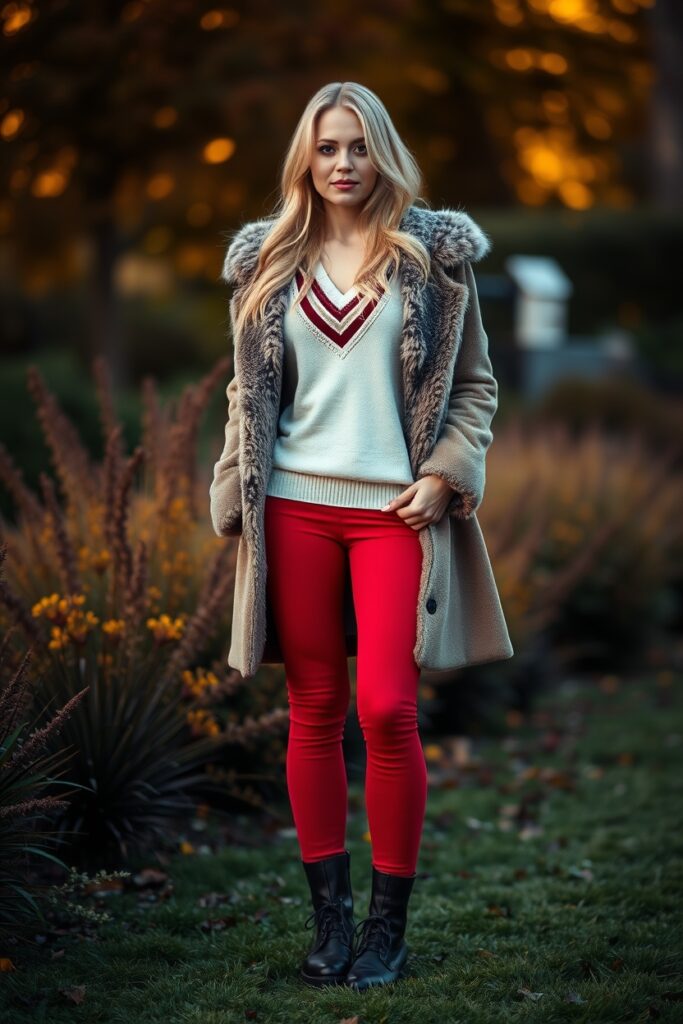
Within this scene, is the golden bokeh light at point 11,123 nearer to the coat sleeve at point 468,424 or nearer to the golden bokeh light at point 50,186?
the golden bokeh light at point 50,186

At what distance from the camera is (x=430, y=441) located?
298 cm

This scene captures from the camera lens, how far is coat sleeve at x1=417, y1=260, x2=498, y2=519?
9.65 feet

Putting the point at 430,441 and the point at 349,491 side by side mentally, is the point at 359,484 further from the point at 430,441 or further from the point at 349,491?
the point at 430,441

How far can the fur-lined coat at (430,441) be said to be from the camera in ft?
9.70

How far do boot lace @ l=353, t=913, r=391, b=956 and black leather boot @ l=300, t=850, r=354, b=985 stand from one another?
0.06 m

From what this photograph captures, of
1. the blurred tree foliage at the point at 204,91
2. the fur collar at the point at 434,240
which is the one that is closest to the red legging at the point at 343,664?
the fur collar at the point at 434,240

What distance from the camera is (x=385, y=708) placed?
2.85m

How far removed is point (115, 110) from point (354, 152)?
17.1 feet

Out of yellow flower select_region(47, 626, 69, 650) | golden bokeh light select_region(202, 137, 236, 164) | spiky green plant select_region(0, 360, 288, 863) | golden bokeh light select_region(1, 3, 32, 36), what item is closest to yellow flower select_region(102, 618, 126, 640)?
spiky green plant select_region(0, 360, 288, 863)

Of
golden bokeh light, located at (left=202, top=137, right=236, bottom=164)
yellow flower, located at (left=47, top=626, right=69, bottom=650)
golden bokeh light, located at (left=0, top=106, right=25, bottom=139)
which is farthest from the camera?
golden bokeh light, located at (left=202, top=137, right=236, bottom=164)

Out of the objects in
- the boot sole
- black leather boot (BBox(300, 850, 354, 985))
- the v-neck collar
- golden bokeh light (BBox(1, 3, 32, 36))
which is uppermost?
golden bokeh light (BBox(1, 3, 32, 36))

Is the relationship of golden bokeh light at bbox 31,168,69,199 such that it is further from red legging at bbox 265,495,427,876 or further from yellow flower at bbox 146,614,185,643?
red legging at bbox 265,495,427,876

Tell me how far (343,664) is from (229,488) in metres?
0.54

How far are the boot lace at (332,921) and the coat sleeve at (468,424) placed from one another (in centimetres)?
106
